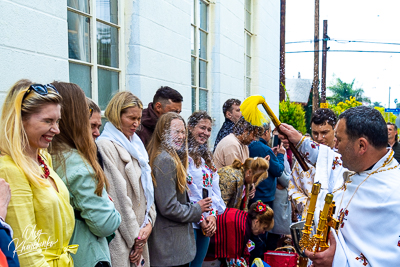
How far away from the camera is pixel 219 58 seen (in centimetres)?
762

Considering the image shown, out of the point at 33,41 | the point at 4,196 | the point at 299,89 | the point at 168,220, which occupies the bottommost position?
the point at 168,220

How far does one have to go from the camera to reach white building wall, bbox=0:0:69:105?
3053 millimetres

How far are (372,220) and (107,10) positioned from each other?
3.89 meters

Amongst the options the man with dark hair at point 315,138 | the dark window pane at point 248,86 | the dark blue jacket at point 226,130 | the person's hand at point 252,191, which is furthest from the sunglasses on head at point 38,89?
the dark window pane at point 248,86

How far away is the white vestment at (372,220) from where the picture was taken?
1965 mm

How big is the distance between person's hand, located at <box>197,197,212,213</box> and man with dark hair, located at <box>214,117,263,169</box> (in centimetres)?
114

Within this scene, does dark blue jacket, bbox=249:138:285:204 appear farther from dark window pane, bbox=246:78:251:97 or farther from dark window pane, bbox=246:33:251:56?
dark window pane, bbox=246:33:251:56

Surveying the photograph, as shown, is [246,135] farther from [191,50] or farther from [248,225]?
[191,50]

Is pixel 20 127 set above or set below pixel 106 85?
below

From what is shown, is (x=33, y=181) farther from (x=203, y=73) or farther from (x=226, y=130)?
(x=203, y=73)

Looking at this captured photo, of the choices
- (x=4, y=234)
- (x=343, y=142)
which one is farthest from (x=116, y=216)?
(x=343, y=142)

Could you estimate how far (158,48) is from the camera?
5.43 meters

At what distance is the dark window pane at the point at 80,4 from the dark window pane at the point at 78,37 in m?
0.08

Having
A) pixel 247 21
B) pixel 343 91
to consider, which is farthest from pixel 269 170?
pixel 343 91
